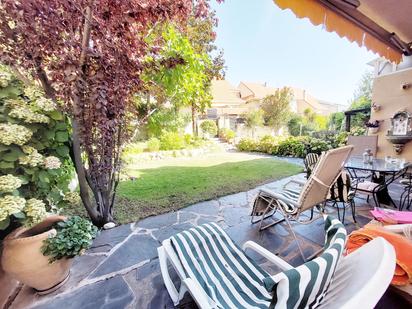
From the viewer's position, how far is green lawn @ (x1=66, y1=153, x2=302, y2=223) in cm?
390

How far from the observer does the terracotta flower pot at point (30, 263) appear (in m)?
1.78

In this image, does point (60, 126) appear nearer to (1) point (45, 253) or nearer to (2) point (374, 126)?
(1) point (45, 253)

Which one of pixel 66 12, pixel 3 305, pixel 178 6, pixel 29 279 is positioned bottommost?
pixel 3 305

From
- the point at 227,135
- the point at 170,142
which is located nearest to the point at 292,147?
the point at 170,142

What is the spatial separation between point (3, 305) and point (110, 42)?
9.84ft

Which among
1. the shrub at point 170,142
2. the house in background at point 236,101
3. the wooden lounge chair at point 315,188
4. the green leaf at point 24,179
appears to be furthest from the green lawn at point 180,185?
the house in background at point 236,101

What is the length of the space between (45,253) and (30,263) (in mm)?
144

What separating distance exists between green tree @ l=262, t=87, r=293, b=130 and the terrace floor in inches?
489

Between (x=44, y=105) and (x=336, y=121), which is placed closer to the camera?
(x=44, y=105)

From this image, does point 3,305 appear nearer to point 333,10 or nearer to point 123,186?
point 123,186

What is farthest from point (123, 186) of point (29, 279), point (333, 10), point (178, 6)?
point (333, 10)

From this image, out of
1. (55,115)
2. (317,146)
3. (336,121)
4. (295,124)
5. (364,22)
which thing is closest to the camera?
(55,115)

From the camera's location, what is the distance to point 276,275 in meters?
0.71

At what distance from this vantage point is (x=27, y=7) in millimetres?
1963
